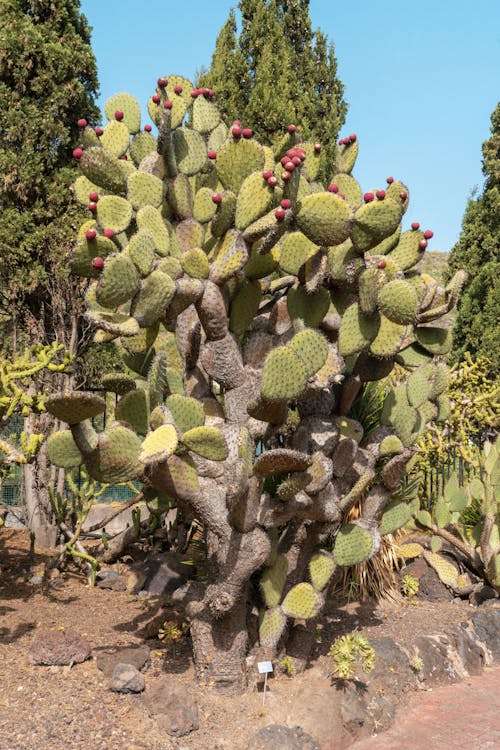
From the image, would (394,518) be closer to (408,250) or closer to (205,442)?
(408,250)

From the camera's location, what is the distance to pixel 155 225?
346 centimetres

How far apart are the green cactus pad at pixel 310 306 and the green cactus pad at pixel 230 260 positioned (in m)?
0.41

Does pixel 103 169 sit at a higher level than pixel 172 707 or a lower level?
higher

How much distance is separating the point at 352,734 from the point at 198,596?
1.14 meters

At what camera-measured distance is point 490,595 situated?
20.0 ft

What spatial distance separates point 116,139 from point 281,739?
3.43 meters

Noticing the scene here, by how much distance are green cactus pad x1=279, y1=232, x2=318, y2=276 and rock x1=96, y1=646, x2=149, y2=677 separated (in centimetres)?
240

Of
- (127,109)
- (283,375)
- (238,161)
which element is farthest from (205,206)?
(283,375)

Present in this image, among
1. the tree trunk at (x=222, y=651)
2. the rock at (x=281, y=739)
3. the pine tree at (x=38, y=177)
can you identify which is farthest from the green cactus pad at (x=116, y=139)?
the rock at (x=281, y=739)

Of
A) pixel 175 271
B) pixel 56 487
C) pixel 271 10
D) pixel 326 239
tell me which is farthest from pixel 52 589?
pixel 271 10

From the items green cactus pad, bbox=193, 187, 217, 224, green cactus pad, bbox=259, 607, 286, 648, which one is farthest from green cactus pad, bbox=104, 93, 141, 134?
green cactus pad, bbox=259, 607, 286, 648

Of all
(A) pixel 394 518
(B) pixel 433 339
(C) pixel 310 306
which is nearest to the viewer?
(C) pixel 310 306

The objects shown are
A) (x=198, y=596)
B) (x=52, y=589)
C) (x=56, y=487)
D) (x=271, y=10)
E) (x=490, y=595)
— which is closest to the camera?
(x=198, y=596)

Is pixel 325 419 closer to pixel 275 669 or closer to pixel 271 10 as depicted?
pixel 275 669
